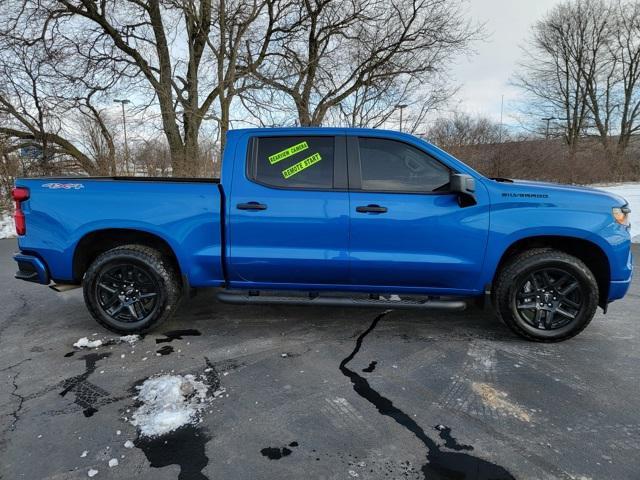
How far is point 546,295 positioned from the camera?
145 inches

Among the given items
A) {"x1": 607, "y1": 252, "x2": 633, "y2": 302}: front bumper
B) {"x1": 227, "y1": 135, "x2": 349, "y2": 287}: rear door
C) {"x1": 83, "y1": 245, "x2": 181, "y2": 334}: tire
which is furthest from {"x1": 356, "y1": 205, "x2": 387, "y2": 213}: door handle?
{"x1": 607, "y1": 252, "x2": 633, "y2": 302}: front bumper

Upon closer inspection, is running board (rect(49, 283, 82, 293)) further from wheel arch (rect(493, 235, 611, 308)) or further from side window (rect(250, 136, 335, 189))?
wheel arch (rect(493, 235, 611, 308))

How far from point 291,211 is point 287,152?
575 millimetres

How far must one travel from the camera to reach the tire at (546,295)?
3564 mm

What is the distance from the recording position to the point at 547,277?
3666 mm

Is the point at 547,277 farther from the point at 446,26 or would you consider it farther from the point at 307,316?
the point at 446,26

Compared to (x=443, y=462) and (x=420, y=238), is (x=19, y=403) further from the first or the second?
(x=420, y=238)

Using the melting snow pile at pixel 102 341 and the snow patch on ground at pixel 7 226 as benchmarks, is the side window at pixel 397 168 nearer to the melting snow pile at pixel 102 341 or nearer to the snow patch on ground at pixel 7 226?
the melting snow pile at pixel 102 341

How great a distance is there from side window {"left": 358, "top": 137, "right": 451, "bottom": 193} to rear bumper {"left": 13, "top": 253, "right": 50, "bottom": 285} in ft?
10.1

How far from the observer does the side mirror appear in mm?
3359

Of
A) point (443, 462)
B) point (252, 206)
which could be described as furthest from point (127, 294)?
point (443, 462)

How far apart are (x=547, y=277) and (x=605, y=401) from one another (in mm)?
1154

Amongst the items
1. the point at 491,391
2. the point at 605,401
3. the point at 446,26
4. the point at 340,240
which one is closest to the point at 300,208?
the point at 340,240

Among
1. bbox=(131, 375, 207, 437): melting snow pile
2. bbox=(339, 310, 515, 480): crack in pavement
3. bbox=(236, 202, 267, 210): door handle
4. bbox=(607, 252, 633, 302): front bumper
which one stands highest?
bbox=(236, 202, 267, 210): door handle
